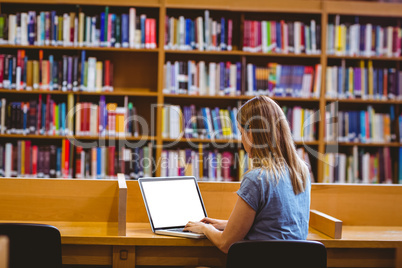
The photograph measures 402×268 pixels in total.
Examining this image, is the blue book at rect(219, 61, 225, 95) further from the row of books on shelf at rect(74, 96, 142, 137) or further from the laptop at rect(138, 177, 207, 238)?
the laptop at rect(138, 177, 207, 238)

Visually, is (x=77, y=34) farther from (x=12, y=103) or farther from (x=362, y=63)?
(x=362, y=63)

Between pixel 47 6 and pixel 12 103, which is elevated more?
pixel 47 6

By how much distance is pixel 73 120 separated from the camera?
11.9 ft

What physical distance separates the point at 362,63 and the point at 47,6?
284cm

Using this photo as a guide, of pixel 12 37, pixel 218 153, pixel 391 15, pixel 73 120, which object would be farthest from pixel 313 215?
pixel 12 37

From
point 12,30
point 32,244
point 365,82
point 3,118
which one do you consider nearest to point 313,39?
point 365,82

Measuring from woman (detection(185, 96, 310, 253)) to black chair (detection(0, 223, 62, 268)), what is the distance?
1.83 ft

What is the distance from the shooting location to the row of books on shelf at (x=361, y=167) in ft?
12.4

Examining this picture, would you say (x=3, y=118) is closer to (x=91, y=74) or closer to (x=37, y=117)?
(x=37, y=117)

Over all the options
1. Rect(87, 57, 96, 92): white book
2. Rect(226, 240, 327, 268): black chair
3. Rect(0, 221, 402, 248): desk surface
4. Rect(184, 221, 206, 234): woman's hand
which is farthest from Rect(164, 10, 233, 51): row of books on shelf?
Rect(226, 240, 327, 268): black chair

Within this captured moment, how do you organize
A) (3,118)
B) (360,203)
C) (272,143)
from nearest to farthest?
(272,143), (360,203), (3,118)

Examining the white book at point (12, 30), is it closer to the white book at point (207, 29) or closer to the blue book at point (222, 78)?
the white book at point (207, 29)

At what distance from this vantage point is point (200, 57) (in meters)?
3.93

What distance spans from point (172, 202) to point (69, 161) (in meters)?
2.02
